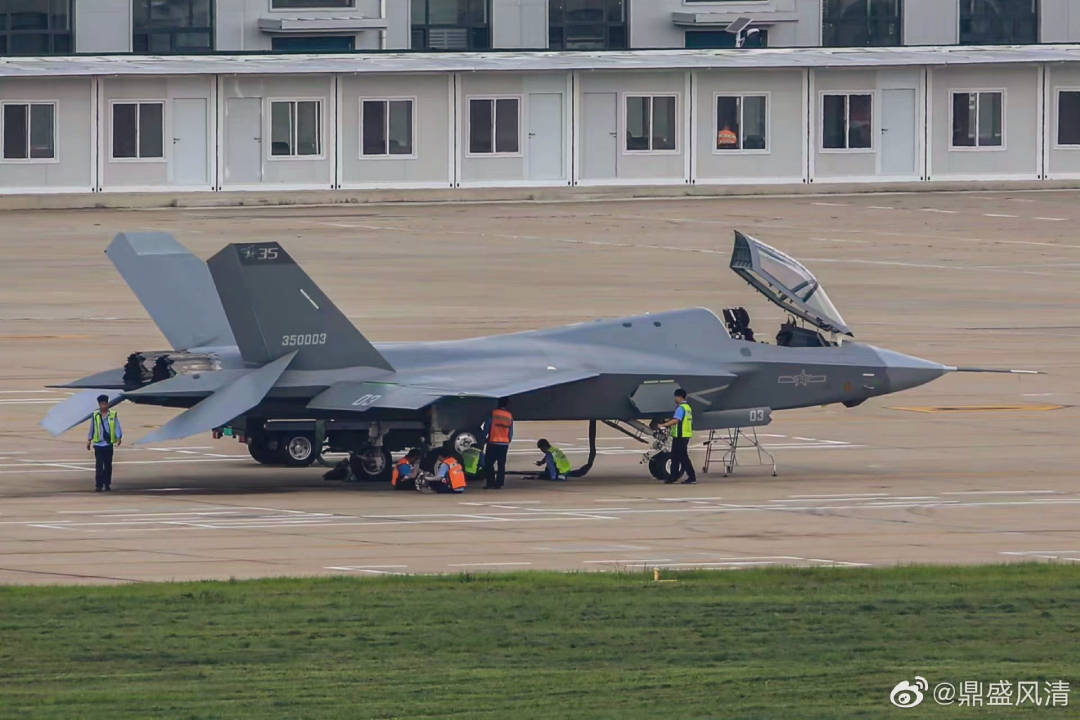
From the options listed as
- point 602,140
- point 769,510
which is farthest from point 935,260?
point 769,510

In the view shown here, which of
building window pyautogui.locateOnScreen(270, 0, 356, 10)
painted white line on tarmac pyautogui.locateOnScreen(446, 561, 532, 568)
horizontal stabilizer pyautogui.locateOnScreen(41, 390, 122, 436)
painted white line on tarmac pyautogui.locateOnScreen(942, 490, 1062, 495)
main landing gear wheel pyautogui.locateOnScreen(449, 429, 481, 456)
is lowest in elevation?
painted white line on tarmac pyautogui.locateOnScreen(446, 561, 532, 568)

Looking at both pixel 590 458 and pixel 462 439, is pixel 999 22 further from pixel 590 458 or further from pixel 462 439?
pixel 462 439

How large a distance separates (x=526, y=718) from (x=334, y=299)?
44764 millimetres

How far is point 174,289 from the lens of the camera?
3703 cm

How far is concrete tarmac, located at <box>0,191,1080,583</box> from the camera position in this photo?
90.5ft

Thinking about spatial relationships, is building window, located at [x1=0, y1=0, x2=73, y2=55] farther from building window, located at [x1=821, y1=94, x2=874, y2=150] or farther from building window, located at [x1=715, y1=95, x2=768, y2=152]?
building window, located at [x1=821, y1=94, x2=874, y2=150]

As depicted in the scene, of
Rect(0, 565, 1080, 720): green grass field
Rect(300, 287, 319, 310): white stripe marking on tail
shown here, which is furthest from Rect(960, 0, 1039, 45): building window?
Rect(0, 565, 1080, 720): green grass field

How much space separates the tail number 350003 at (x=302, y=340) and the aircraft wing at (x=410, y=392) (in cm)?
83

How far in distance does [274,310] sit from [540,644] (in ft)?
46.3

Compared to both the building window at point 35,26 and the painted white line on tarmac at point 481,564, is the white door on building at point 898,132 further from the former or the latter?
the painted white line on tarmac at point 481,564

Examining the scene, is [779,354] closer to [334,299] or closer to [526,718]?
[526,718]

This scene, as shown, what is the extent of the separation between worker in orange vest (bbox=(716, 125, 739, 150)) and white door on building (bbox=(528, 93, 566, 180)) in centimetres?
671

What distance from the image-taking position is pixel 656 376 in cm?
3459

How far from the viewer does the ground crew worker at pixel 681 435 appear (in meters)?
33.8
